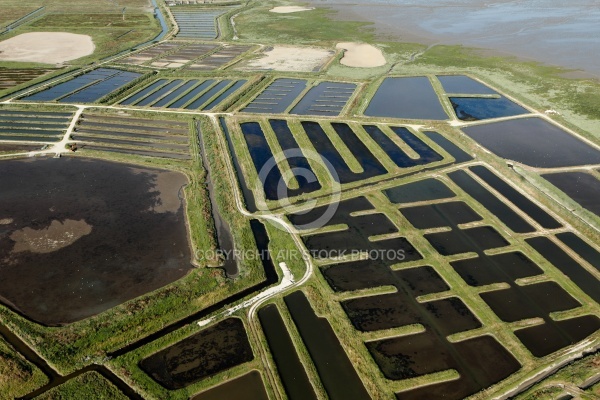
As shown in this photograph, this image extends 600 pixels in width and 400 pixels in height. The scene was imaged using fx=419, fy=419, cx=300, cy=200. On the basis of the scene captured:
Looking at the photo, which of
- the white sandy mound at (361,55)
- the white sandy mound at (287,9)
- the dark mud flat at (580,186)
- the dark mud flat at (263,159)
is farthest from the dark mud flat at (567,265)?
the white sandy mound at (287,9)

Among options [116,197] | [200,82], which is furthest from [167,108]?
[116,197]

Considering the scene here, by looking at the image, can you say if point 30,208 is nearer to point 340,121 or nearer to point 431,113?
point 340,121

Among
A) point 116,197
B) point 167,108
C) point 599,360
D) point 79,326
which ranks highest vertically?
point 167,108

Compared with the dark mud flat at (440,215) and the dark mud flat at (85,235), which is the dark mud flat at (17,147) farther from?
the dark mud flat at (440,215)

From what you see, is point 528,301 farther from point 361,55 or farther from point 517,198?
point 361,55

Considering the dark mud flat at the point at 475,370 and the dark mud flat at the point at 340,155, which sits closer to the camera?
the dark mud flat at the point at 475,370

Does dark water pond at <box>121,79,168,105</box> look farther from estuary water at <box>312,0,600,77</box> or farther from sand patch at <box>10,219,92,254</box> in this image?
estuary water at <box>312,0,600,77</box>
